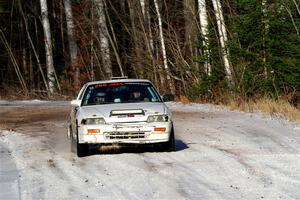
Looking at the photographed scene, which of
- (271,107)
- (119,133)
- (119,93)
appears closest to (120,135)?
(119,133)

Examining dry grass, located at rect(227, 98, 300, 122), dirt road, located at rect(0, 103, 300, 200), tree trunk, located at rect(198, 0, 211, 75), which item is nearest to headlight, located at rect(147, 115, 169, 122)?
dirt road, located at rect(0, 103, 300, 200)

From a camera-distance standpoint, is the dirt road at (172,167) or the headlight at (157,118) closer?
the dirt road at (172,167)

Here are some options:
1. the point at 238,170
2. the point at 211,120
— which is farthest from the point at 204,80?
the point at 238,170

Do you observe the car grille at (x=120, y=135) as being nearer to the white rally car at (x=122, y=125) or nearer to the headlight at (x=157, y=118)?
the white rally car at (x=122, y=125)

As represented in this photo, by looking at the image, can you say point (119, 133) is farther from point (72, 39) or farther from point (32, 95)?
point (72, 39)

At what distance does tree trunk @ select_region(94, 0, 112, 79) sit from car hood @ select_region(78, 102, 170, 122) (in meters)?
23.2

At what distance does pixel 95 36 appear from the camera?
39.0 meters

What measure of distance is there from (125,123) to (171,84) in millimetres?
17762

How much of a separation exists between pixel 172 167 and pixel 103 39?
26.2 m

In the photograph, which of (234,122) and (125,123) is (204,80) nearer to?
(234,122)

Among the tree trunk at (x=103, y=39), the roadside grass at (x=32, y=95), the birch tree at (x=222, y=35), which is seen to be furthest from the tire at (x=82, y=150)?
the tree trunk at (x=103, y=39)

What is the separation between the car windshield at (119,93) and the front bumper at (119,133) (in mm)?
1179

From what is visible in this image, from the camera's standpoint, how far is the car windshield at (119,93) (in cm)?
1398

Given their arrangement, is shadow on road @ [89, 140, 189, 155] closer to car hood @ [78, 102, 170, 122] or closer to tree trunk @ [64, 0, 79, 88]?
car hood @ [78, 102, 170, 122]
